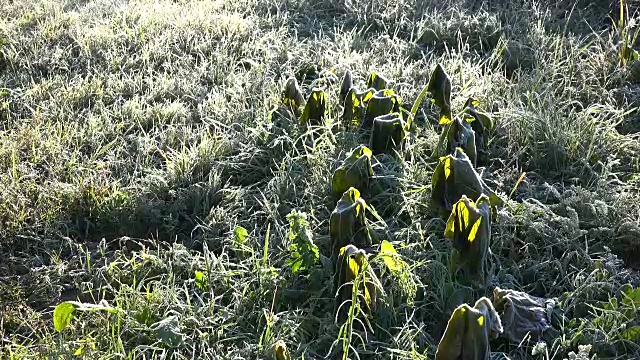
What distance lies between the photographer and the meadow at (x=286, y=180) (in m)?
2.29

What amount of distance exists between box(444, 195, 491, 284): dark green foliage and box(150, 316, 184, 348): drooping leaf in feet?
2.96

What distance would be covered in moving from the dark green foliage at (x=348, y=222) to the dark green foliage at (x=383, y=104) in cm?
64

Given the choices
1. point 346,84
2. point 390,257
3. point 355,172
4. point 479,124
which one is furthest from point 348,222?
point 346,84

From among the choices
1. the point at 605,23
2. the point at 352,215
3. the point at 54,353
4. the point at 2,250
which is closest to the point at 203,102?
the point at 2,250

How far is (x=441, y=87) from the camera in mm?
2938

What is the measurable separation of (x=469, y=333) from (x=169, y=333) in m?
0.90

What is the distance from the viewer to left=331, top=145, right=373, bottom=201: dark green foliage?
2.58 m

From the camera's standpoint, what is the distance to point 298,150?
314cm

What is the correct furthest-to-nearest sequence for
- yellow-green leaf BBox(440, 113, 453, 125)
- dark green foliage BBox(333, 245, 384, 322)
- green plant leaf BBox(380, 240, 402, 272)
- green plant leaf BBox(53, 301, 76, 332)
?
1. yellow-green leaf BBox(440, 113, 453, 125)
2. green plant leaf BBox(380, 240, 402, 272)
3. dark green foliage BBox(333, 245, 384, 322)
4. green plant leaf BBox(53, 301, 76, 332)

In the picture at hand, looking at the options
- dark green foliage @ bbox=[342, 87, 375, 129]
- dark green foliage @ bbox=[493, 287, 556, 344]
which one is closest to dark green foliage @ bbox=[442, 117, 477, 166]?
dark green foliage @ bbox=[342, 87, 375, 129]

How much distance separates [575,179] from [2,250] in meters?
2.22

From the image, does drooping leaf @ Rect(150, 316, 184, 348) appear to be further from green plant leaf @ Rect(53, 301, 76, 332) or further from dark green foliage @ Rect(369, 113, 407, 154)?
dark green foliage @ Rect(369, 113, 407, 154)

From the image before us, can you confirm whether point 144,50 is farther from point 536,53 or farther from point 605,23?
point 605,23

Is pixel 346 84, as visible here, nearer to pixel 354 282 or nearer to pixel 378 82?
pixel 378 82
